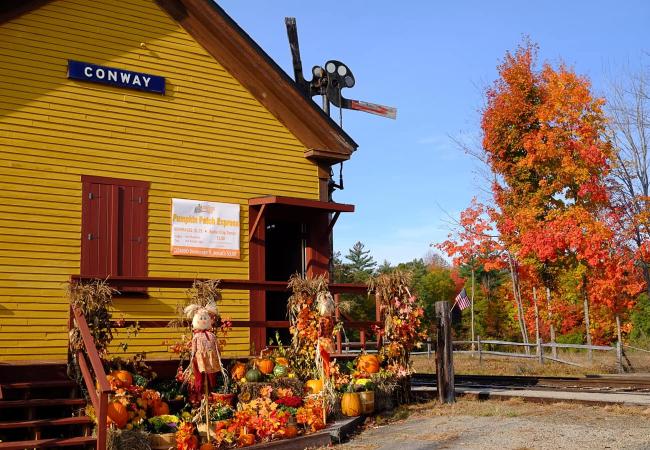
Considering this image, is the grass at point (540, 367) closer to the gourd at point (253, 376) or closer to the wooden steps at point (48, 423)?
the gourd at point (253, 376)

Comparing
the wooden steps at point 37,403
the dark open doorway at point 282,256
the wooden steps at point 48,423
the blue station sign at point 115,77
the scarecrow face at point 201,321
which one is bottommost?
the wooden steps at point 48,423

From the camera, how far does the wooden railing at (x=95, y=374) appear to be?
7.72 m

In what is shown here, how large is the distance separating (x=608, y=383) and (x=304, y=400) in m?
8.61

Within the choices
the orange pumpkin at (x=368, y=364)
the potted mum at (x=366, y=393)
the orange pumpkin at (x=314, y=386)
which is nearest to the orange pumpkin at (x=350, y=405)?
the potted mum at (x=366, y=393)

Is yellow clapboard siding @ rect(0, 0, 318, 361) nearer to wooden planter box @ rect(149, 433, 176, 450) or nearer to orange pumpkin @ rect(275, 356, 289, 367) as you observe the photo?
orange pumpkin @ rect(275, 356, 289, 367)

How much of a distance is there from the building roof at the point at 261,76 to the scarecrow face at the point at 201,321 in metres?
6.33

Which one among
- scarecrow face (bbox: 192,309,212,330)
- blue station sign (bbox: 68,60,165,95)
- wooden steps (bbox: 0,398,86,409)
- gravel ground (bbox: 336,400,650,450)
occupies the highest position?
blue station sign (bbox: 68,60,165,95)

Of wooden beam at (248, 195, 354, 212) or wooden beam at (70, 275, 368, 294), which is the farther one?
wooden beam at (248, 195, 354, 212)

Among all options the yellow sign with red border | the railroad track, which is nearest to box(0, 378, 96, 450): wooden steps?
the yellow sign with red border

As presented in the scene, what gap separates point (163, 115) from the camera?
13.3 m

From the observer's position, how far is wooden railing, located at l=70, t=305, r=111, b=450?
7.72 metres

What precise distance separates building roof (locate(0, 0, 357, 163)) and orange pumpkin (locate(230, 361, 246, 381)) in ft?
16.6

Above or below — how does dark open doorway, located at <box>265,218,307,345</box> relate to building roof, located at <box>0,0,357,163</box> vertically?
below

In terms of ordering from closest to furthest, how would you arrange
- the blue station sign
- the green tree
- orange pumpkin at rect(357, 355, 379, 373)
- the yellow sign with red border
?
orange pumpkin at rect(357, 355, 379, 373)
the blue station sign
the yellow sign with red border
the green tree
